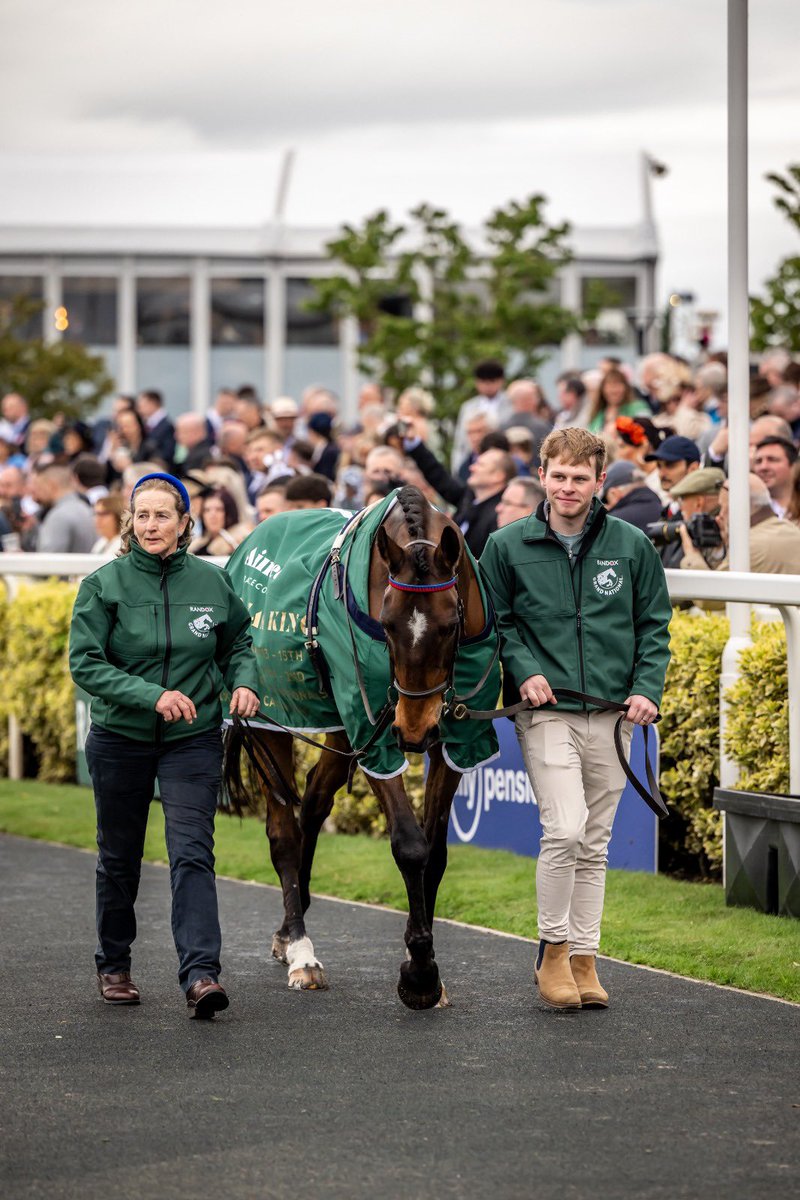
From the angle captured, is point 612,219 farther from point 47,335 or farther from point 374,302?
point 47,335

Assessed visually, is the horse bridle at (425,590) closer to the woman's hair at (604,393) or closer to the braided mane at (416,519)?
the braided mane at (416,519)

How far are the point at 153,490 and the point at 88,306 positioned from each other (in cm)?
2492

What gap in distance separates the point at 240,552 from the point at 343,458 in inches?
282

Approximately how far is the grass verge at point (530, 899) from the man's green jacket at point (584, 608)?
3.73 ft

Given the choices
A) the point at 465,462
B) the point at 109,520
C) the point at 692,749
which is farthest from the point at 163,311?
the point at 692,749

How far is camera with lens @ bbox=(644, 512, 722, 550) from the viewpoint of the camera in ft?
29.0

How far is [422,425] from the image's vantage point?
524 inches

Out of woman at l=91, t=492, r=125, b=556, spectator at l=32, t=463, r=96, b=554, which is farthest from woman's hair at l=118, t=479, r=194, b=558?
spectator at l=32, t=463, r=96, b=554

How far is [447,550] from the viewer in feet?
20.2

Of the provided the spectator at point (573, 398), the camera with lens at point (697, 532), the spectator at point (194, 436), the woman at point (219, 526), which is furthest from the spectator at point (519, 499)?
the spectator at point (194, 436)

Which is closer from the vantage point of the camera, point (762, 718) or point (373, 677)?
point (373, 677)

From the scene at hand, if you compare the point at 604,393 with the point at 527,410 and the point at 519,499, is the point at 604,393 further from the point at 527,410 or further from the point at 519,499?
the point at 519,499

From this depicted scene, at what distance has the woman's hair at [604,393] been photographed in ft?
43.3

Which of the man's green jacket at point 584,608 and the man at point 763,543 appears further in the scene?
the man at point 763,543
